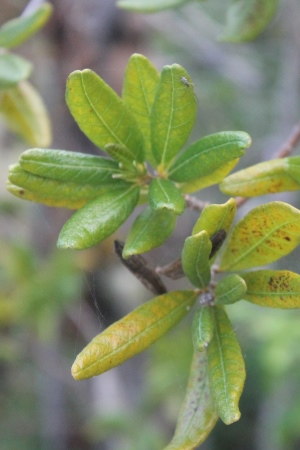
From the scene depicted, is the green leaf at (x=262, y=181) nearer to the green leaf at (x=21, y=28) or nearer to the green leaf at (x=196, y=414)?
the green leaf at (x=196, y=414)

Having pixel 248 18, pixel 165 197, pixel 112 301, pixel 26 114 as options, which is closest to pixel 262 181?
pixel 165 197

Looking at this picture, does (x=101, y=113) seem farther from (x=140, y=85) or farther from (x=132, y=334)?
(x=132, y=334)

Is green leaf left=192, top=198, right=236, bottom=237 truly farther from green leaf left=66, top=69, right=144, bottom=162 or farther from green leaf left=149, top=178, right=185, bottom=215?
green leaf left=66, top=69, right=144, bottom=162

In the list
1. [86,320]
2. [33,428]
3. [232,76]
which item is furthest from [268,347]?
[33,428]

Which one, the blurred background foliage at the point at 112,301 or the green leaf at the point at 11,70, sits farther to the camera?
the blurred background foliage at the point at 112,301

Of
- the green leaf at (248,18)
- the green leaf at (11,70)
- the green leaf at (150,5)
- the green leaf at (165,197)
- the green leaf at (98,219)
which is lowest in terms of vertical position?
the green leaf at (165,197)

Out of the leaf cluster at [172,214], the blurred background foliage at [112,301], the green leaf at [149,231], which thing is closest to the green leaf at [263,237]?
the leaf cluster at [172,214]
